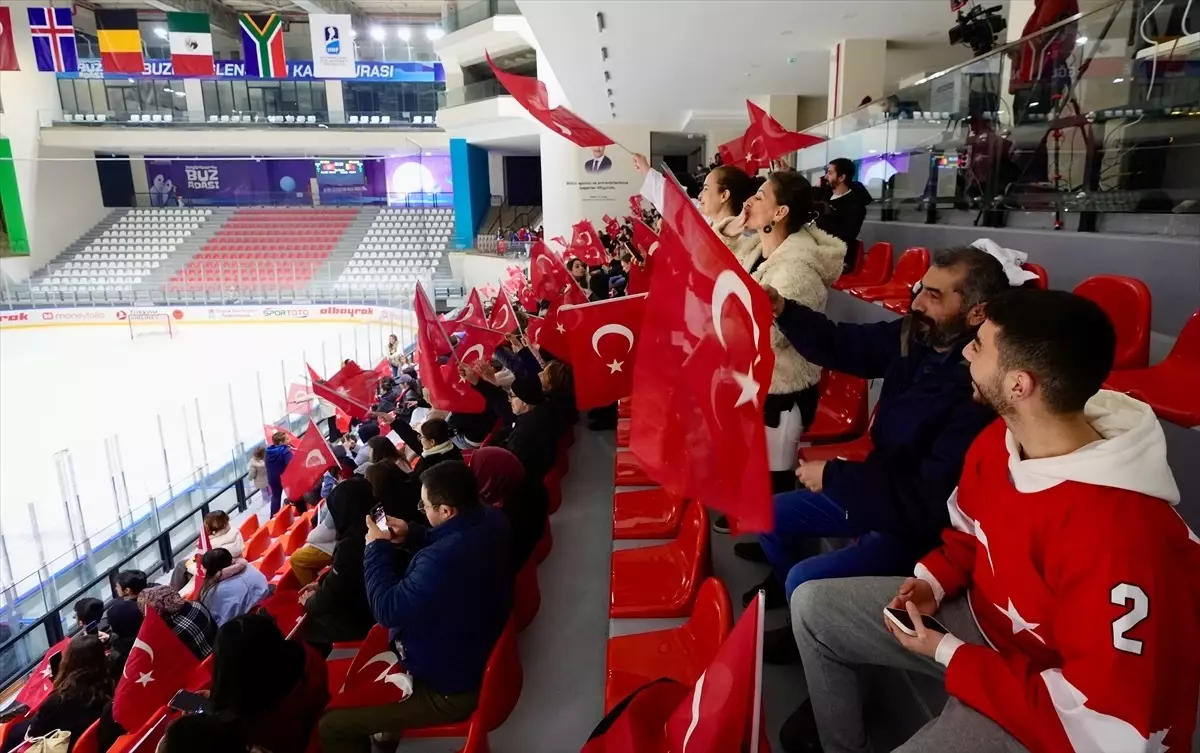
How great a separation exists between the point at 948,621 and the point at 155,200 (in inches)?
1034

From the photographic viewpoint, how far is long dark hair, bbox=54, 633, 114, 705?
2.79m

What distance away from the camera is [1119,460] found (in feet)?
3.01

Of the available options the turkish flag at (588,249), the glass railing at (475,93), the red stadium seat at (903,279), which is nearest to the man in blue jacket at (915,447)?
the red stadium seat at (903,279)

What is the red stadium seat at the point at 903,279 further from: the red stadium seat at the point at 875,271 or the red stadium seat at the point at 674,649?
the red stadium seat at the point at 674,649

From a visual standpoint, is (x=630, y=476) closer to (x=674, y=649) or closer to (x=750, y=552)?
(x=750, y=552)

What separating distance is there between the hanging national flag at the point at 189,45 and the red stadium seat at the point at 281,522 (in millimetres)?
10733

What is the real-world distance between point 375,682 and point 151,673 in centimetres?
106

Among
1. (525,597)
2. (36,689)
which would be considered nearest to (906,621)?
(525,597)

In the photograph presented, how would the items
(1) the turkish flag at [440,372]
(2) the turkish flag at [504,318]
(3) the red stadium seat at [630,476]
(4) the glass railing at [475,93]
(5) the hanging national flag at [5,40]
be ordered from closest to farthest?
(3) the red stadium seat at [630,476] → (1) the turkish flag at [440,372] → (2) the turkish flag at [504,318] → (5) the hanging national flag at [5,40] → (4) the glass railing at [475,93]

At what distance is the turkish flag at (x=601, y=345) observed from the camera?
279cm

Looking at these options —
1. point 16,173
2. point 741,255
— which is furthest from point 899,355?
point 16,173

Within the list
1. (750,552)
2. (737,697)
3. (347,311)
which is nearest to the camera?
(737,697)

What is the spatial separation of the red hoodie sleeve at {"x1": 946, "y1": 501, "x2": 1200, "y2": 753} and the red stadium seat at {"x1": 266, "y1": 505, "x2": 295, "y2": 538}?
5.21 metres

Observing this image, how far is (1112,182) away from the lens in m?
2.99
